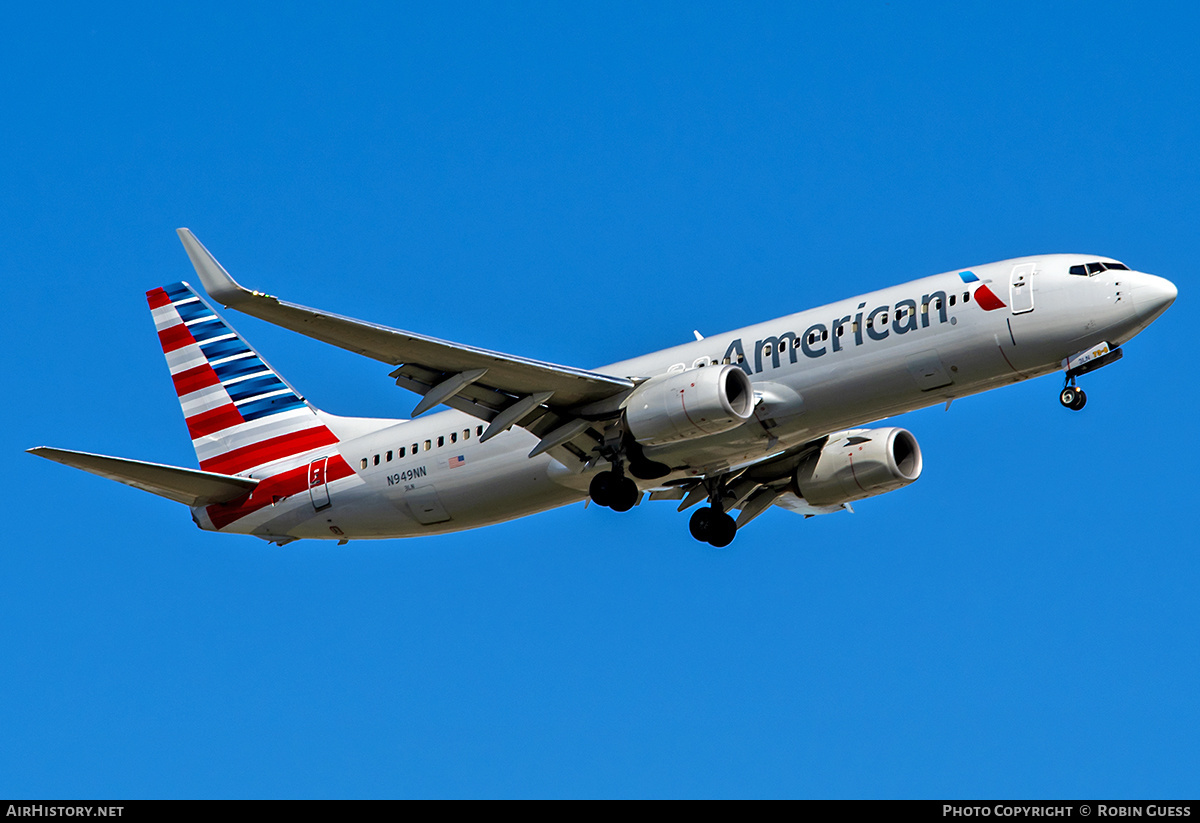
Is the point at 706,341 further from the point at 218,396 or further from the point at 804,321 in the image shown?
the point at 218,396

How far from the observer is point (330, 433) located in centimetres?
3853

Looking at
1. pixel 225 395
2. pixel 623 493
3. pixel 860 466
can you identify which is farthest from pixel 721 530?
pixel 225 395

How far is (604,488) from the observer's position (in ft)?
106

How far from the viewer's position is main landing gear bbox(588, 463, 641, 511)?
32312 mm

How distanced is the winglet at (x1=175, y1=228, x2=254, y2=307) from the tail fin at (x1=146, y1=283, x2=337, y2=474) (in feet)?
37.7

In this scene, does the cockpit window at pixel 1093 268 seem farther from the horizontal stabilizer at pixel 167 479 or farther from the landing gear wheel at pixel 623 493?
the horizontal stabilizer at pixel 167 479

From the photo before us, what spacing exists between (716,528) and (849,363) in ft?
24.1

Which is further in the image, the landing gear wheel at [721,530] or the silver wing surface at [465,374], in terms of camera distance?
the landing gear wheel at [721,530]

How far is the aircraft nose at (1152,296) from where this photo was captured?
29.0 m

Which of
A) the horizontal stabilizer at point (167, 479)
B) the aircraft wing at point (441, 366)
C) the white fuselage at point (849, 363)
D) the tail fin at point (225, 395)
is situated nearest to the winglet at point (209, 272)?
the aircraft wing at point (441, 366)

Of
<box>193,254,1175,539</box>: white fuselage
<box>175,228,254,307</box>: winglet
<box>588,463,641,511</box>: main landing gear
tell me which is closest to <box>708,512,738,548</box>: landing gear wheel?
<box>193,254,1175,539</box>: white fuselage

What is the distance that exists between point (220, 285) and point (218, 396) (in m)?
14.4

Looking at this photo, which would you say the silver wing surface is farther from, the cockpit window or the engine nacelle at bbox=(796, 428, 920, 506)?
the cockpit window

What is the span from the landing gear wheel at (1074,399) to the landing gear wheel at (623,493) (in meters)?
9.28
